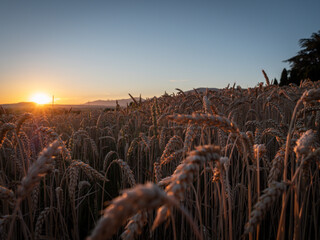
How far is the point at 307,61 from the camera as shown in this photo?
33.7 m

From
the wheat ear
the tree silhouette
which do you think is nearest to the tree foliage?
the tree silhouette

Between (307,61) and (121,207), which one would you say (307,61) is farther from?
(121,207)

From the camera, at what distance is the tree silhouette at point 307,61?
30953 millimetres

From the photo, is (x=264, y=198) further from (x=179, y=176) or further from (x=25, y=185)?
(x=25, y=185)

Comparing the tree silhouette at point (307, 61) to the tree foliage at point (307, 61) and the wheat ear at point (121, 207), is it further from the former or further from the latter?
the wheat ear at point (121, 207)

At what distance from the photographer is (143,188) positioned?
1.60 feet

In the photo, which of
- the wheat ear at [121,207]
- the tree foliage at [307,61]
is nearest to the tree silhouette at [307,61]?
the tree foliage at [307,61]

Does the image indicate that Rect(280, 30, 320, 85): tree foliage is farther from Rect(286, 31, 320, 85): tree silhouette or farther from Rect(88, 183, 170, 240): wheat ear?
Rect(88, 183, 170, 240): wheat ear

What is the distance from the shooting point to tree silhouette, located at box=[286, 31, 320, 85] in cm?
3095

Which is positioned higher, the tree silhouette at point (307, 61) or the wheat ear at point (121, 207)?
the tree silhouette at point (307, 61)

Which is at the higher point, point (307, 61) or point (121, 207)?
point (307, 61)

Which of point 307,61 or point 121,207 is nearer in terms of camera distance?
point 121,207

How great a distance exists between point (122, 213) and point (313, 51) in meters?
44.1

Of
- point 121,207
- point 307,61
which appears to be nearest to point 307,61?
point 307,61
